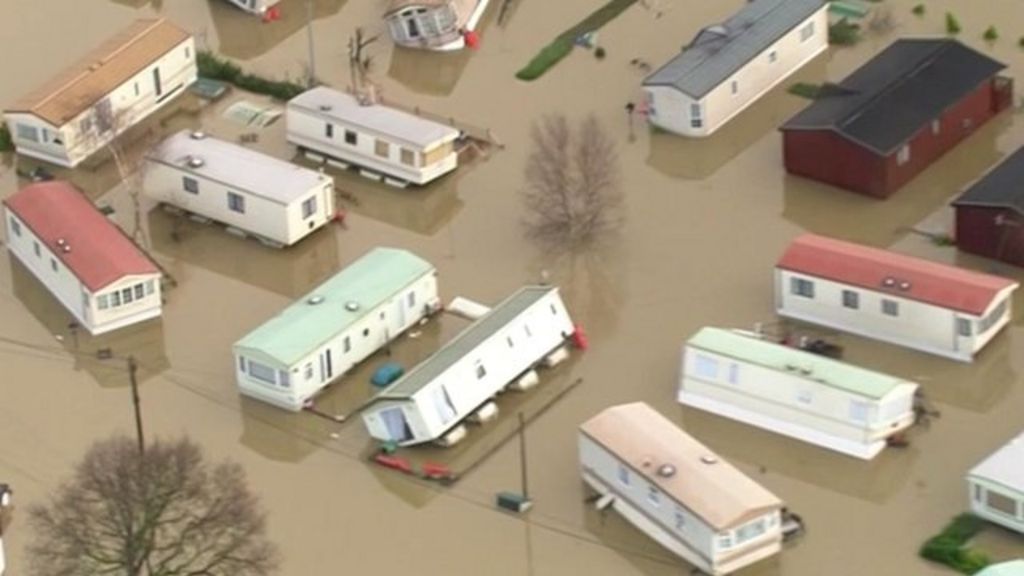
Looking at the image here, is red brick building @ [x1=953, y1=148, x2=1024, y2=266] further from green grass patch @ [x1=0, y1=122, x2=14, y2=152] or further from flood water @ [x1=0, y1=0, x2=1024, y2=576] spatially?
green grass patch @ [x1=0, y1=122, x2=14, y2=152]

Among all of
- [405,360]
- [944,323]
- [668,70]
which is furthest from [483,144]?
[944,323]

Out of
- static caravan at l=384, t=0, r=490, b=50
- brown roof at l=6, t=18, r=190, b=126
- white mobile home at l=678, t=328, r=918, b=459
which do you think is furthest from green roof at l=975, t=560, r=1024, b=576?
brown roof at l=6, t=18, r=190, b=126

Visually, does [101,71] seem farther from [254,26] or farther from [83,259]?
[83,259]

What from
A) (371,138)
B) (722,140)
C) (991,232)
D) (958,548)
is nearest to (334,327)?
(371,138)

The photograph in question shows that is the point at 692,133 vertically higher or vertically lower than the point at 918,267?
higher

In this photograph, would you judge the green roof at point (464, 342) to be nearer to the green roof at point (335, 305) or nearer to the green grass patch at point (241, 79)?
the green roof at point (335, 305)

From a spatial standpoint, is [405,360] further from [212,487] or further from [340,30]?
[340,30]

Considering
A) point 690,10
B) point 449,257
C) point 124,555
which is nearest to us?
point 124,555
